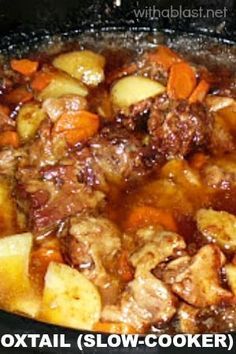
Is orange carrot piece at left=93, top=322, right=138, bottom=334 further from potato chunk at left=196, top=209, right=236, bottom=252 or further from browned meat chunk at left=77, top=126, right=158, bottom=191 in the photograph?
Result: browned meat chunk at left=77, top=126, right=158, bottom=191

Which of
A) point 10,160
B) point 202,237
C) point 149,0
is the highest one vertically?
point 149,0

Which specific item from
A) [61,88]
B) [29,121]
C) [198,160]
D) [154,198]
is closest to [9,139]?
[29,121]

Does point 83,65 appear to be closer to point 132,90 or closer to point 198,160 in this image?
point 132,90

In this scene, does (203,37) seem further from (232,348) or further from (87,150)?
(232,348)

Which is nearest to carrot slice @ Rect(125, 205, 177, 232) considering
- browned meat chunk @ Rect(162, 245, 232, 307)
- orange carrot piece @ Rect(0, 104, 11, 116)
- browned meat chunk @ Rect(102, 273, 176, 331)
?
browned meat chunk @ Rect(162, 245, 232, 307)

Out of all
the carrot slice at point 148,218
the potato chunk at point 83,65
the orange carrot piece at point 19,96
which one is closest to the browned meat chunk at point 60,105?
the orange carrot piece at point 19,96

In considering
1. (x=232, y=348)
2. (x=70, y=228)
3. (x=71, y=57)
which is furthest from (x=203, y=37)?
(x=232, y=348)

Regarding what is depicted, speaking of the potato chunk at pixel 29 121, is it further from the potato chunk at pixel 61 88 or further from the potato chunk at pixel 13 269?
the potato chunk at pixel 13 269
